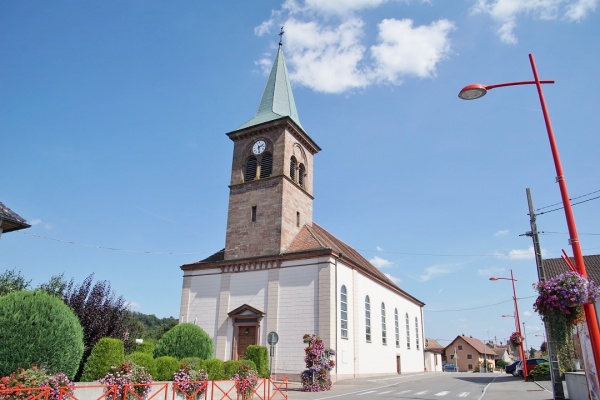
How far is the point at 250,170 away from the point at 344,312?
12.7m

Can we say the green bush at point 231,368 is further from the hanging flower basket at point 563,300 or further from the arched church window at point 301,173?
the arched church window at point 301,173

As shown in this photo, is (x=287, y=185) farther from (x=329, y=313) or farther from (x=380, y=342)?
(x=380, y=342)

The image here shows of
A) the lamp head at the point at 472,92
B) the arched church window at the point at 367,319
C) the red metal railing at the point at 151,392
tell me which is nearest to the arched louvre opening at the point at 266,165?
the arched church window at the point at 367,319

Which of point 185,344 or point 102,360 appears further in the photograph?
point 185,344

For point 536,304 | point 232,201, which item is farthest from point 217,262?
point 536,304

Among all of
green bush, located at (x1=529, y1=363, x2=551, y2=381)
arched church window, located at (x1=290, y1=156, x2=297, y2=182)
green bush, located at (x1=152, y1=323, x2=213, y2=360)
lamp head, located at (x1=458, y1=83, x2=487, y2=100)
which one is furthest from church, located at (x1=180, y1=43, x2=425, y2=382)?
lamp head, located at (x1=458, y1=83, x2=487, y2=100)

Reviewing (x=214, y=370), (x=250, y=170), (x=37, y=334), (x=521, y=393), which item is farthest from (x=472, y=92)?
(x=250, y=170)

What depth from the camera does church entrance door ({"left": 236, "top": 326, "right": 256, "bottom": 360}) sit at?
2758 cm

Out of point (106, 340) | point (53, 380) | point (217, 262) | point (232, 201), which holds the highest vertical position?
point (232, 201)

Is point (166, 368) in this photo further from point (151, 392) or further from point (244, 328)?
point (244, 328)

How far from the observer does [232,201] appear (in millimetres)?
32250

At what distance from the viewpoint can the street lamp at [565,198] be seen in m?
7.64

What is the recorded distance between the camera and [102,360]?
13406 millimetres

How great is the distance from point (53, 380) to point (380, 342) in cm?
2741
